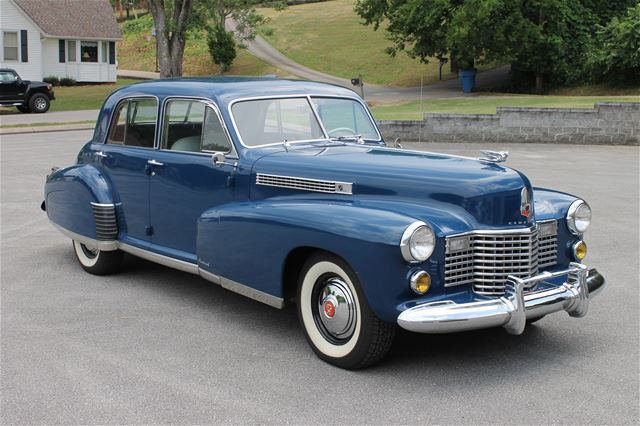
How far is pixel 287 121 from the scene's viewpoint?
637 centimetres

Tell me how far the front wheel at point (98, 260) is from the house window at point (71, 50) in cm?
4427

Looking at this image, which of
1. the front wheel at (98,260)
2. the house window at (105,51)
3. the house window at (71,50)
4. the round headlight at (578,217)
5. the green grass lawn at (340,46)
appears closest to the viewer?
the round headlight at (578,217)

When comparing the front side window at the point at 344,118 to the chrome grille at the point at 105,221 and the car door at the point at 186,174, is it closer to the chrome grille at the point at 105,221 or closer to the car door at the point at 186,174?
the car door at the point at 186,174

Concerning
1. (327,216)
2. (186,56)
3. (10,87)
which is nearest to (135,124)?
(327,216)

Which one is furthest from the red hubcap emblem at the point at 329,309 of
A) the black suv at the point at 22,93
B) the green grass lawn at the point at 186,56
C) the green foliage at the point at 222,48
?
the green foliage at the point at 222,48

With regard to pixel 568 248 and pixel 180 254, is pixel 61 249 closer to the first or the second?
pixel 180 254

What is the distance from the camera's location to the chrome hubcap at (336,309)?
5051mm

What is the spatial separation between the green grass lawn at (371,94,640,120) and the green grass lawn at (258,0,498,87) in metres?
12.0

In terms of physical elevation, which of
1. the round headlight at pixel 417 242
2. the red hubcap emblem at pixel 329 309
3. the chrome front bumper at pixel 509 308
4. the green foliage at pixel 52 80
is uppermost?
the green foliage at pixel 52 80

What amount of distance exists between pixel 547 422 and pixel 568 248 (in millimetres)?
1747

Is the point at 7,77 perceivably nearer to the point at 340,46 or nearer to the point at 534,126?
the point at 534,126

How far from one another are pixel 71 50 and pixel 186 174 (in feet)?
151

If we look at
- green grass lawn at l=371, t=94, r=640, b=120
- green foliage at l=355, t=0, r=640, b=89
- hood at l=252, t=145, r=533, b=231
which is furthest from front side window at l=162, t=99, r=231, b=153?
green foliage at l=355, t=0, r=640, b=89

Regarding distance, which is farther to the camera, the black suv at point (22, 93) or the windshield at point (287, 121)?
the black suv at point (22, 93)
